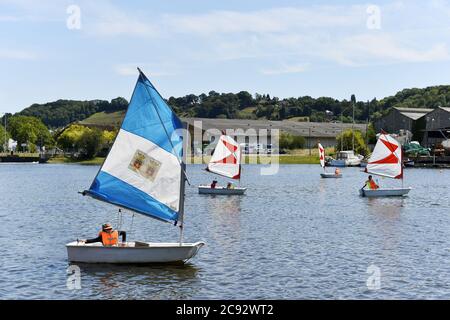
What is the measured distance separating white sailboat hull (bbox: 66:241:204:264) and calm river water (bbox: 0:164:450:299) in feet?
1.79

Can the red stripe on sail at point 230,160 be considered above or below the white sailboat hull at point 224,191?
above

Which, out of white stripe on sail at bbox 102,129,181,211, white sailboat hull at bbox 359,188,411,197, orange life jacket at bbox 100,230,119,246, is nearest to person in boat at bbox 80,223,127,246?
orange life jacket at bbox 100,230,119,246

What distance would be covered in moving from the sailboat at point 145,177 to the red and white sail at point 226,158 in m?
47.8

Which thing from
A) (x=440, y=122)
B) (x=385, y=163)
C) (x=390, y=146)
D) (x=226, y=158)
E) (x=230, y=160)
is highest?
(x=440, y=122)

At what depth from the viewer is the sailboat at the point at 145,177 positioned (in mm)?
33344

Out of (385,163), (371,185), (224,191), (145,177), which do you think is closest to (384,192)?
(371,185)

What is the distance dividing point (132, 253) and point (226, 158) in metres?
49.7

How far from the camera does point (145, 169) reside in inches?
1347

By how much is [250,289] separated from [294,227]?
72.9 feet

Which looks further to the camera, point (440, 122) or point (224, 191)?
point (440, 122)

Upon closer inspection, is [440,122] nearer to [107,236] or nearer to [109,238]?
[109,238]

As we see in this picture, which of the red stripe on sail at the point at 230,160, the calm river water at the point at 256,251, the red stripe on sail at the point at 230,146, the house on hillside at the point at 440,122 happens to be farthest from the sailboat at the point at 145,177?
the house on hillside at the point at 440,122

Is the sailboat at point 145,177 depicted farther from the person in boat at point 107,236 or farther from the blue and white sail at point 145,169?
the person in boat at point 107,236
